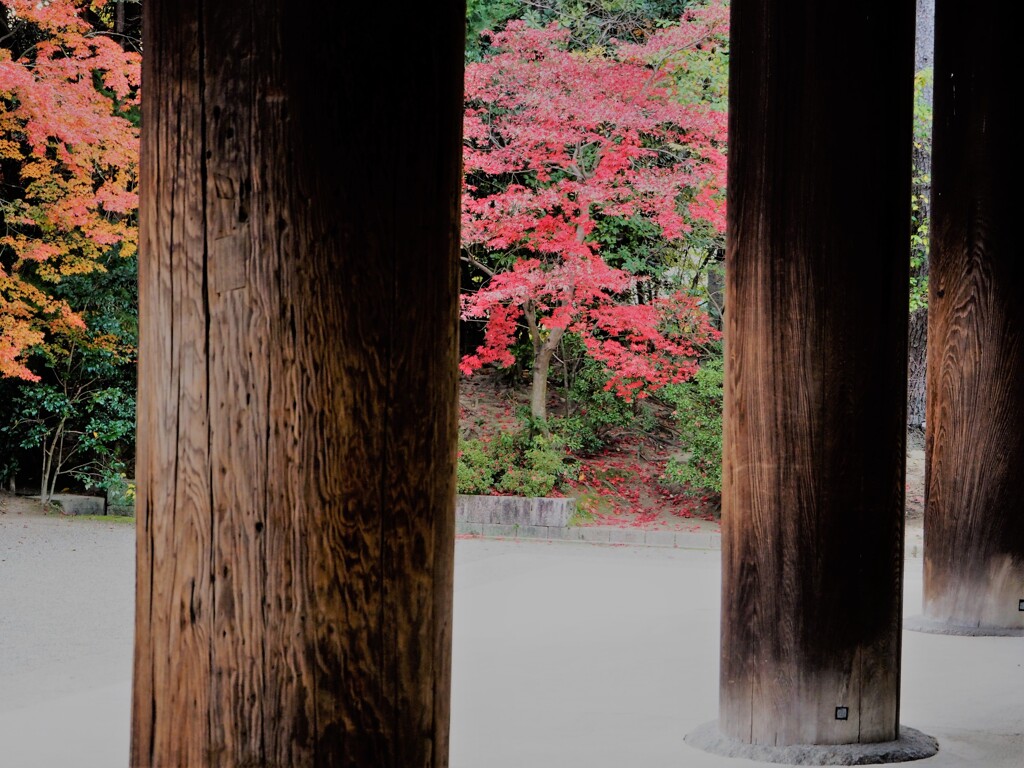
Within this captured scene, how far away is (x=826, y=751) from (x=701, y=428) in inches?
385

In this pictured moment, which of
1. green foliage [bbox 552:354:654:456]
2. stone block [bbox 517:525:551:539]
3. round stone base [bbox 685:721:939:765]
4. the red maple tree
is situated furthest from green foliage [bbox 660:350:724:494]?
round stone base [bbox 685:721:939:765]

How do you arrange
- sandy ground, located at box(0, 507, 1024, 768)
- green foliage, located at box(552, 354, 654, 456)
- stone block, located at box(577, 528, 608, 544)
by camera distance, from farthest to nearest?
green foliage, located at box(552, 354, 654, 456)
stone block, located at box(577, 528, 608, 544)
sandy ground, located at box(0, 507, 1024, 768)

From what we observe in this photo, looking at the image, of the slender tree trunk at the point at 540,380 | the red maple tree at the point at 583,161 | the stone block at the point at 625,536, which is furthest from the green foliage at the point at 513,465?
the stone block at the point at 625,536

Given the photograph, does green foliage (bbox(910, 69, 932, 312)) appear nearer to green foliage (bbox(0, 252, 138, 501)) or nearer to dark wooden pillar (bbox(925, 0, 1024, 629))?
dark wooden pillar (bbox(925, 0, 1024, 629))

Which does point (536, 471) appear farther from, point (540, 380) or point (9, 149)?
point (9, 149)

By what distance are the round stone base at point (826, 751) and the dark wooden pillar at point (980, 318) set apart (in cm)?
238

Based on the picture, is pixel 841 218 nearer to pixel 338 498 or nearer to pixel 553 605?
pixel 338 498

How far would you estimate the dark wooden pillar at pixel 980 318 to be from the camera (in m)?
5.74

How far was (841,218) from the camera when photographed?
3422mm

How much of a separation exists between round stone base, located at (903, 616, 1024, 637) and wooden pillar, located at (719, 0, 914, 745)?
2486 millimetres

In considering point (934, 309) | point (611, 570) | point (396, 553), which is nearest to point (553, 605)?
point (611, 570)

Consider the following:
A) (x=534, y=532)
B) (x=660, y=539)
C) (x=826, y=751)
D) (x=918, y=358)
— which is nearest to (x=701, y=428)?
(x=660, y=539)

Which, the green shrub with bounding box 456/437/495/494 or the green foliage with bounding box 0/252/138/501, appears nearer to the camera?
the green shrub with bounding box 456/437/495/494

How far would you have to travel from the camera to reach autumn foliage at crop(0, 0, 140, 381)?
34.0ft
